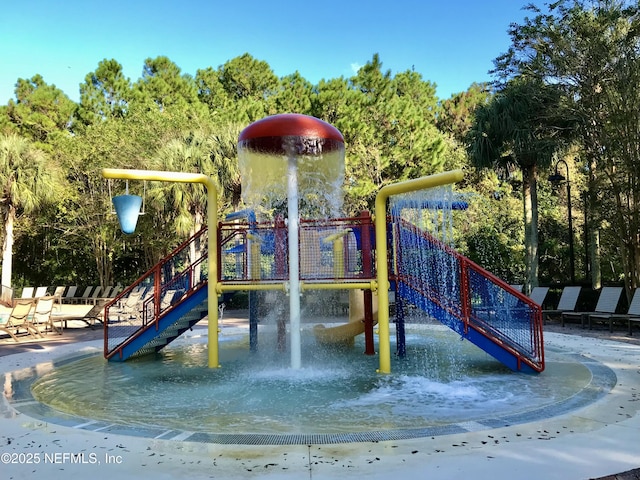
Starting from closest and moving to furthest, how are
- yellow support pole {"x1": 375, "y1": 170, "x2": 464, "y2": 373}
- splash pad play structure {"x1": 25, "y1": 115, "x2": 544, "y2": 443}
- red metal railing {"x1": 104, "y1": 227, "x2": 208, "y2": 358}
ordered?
1. splash pad play structure {"x1": 25, "y1": 115, "x2": 544, "y2": 443}
2. yellow support pole {"x1": 375, "y1": 170, "x2": 464, "y2": 373}
3. red metal railing {"x1": 104, "y1": 227, "x2": 208, "y2": 358}

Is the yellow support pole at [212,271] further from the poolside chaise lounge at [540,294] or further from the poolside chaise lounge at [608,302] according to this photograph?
the poolside chaise lounge at [540,294]

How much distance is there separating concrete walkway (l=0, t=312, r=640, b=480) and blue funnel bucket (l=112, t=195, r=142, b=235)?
3.42m

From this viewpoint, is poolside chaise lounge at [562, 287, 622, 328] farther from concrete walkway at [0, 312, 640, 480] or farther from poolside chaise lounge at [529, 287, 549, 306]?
concrete walkway at [0, 312, 640, 480]

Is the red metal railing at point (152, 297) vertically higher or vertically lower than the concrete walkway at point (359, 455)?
higher

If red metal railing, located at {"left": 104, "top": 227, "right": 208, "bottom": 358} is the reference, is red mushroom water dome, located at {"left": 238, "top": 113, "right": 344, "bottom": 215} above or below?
above

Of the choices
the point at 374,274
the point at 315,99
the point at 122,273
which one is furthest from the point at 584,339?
the point at 122,273

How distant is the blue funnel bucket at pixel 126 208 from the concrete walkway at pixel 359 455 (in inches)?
135

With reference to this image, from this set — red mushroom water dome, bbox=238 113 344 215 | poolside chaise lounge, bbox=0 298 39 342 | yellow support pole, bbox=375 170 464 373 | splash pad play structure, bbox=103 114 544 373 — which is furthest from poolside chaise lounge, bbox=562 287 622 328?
poolside chaise lounge, bbox=0 298 39 342

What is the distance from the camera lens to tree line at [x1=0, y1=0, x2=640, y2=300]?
52.2 feet

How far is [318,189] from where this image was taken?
427 inches

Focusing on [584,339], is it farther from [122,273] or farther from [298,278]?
[122,273]

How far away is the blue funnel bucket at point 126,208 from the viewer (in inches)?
319

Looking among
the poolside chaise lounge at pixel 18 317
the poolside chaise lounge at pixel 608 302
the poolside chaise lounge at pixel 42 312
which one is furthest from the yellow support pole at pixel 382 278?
the poolside chaise lounge at pixel 42 312

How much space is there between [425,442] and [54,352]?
964 centimetres
